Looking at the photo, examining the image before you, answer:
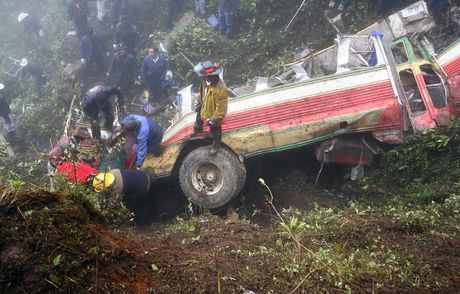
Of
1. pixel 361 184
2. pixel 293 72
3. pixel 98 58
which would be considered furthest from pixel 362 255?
pixel 98 58

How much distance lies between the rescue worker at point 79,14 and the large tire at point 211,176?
21.2 ft

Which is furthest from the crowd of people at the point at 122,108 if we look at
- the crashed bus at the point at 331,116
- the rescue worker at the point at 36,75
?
the rescue worker at the point at 36,75

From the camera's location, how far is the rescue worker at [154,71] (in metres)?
8.85

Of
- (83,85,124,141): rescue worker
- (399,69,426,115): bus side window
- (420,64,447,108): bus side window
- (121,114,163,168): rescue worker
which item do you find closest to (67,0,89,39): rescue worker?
(83,85,124,141): rescue worker

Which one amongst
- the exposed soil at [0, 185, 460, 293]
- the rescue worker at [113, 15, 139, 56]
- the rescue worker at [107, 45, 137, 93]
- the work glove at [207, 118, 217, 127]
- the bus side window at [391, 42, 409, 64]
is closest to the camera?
the exposed soil at [0, 185, 460, 293]

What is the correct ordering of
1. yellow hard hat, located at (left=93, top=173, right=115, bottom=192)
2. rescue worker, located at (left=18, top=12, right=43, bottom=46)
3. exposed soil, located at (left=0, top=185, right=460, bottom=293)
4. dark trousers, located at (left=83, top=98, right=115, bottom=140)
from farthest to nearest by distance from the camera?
rescue worker, located at (left=18, top=12, right=43, bottom=46)
dark trousers, located at (left=83, top=98, right=115, bottom=140)
yellow hard hat, located at (left=93, top=173, right=115, bottom=192)
exposed soil, located at (left=0, top=185, right=460, bottom=293)

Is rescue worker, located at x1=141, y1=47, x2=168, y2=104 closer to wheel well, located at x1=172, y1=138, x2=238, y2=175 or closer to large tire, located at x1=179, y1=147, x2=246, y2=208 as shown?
wheel well, located at x1=172, y1=138, x2=238, y2=175

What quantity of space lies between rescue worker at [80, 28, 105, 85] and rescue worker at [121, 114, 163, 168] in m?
4.52

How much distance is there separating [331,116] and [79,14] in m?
7.74

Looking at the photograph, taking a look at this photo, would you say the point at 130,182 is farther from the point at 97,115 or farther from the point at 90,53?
the point at 90,53

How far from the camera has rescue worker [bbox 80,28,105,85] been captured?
995cm

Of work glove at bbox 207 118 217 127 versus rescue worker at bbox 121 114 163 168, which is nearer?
work glove at bbox 207 118 217 127

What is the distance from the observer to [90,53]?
1005 cm

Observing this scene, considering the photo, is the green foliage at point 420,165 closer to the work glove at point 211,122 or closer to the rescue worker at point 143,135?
the work glove at point 211,122
